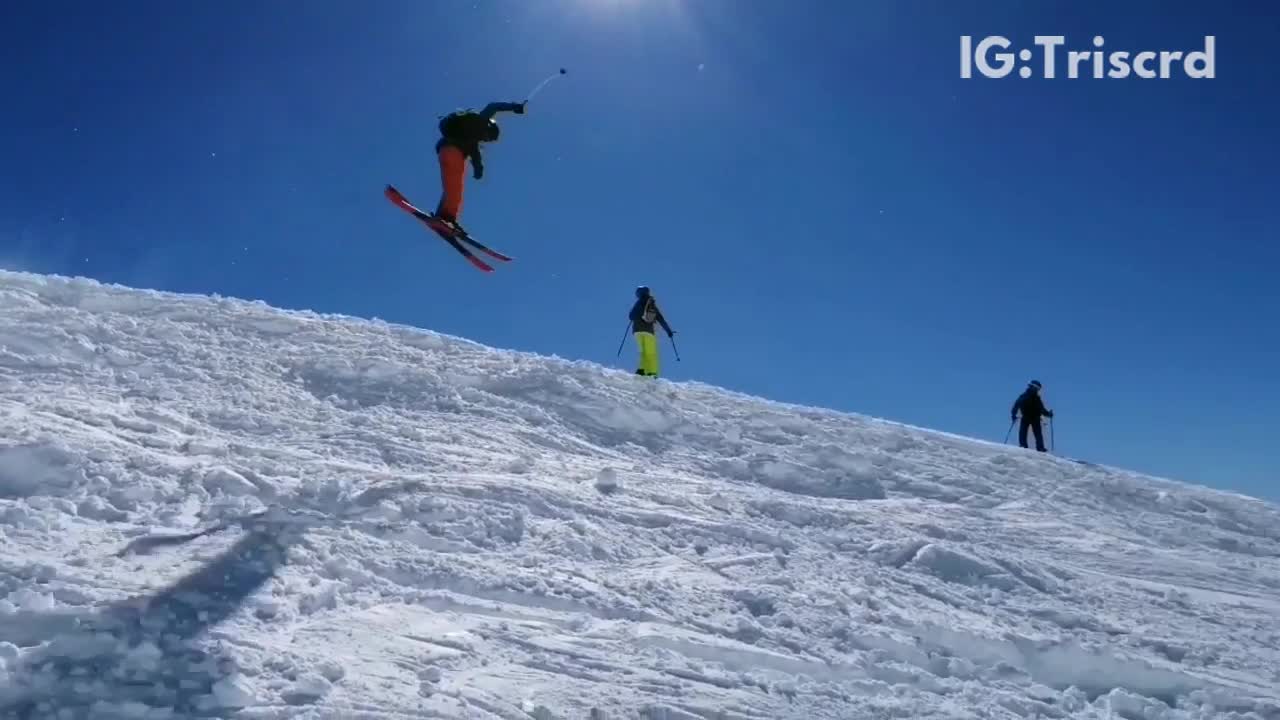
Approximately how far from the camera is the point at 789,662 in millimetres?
4785

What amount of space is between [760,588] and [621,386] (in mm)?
6309

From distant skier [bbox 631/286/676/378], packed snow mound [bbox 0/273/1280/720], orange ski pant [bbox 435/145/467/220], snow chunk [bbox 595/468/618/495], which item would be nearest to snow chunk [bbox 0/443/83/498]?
packed snow mound [bbox 0/273/1280/720]

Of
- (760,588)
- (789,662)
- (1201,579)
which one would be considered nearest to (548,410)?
(760,588)

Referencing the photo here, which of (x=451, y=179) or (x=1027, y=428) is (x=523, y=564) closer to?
(x=451, y=179)

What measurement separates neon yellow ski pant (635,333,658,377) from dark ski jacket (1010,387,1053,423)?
7541mm

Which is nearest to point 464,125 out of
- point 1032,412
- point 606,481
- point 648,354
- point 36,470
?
point 606,481

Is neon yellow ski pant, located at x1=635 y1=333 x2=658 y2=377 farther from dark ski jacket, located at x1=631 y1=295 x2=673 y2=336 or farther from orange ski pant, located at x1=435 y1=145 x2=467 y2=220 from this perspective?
orange ski pant, located at x1=435 y1=145 x2=467 y2=220

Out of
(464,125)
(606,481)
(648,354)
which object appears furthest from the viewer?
(648,354)

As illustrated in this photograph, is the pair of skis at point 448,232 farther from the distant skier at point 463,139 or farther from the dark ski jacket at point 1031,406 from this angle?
the dark ski jacket at point 1031,406

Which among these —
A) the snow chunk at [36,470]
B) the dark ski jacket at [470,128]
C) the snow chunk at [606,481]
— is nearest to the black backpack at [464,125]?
the dark ski jacket at [470,128]

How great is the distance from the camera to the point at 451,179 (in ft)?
35.4

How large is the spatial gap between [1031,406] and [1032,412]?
13 centimetres

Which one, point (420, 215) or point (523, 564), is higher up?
point (420, 215)

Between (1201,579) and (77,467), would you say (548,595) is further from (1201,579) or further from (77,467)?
(1201,579)
